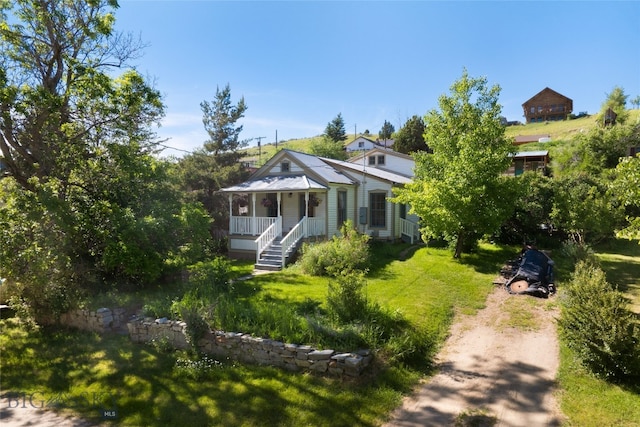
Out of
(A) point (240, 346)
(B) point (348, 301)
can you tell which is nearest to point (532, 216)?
(B) point (348, 301)

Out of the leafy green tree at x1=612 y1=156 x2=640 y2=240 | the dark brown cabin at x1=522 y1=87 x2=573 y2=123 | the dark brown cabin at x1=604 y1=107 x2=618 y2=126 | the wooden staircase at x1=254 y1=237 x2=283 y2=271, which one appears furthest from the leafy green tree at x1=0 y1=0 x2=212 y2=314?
the dark brown cabin at x1=522 y1=87 x2=573 y2=123

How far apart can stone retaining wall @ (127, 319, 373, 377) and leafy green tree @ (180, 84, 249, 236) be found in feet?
38.0

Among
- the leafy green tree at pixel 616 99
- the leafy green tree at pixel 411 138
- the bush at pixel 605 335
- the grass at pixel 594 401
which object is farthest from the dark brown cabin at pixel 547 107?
the grass at pixel 594 401

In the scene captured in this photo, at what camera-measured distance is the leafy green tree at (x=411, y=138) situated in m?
38.5

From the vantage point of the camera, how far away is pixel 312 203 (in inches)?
691

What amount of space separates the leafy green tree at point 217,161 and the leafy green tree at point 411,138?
18497 mm

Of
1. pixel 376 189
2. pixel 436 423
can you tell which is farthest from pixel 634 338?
pixel 376 189

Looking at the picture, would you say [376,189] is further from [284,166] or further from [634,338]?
[634,338]

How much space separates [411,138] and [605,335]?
3469 centimetres

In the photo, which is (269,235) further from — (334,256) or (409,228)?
Answer: (409,228)

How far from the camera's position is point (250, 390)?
19.2 feet

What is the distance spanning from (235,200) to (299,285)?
1068 centimetres

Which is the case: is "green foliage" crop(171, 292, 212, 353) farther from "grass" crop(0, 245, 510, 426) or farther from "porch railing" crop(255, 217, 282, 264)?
"porch railing" crop(255, 217, 282, 264)

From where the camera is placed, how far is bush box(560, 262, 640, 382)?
18.2 feet
